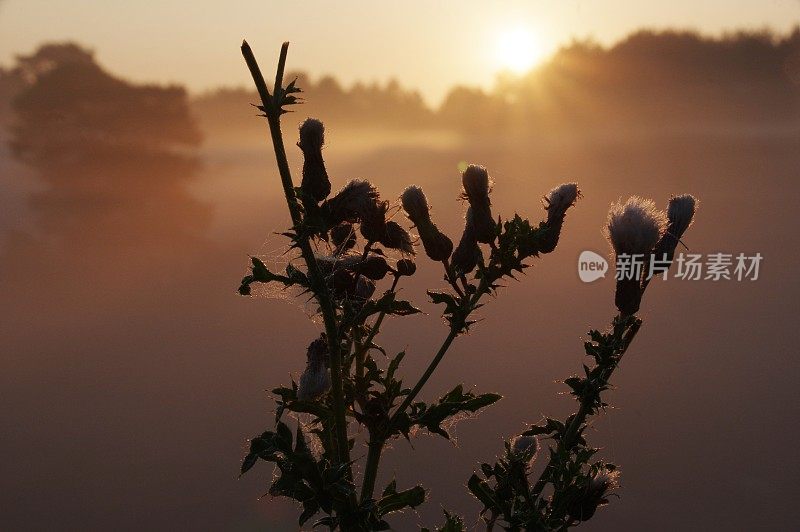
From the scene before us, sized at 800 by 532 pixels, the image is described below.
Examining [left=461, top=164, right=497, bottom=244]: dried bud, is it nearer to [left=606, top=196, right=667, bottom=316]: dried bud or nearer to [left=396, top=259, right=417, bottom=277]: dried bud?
[left=396, top=259, right=417, bottom=277]: dried bud

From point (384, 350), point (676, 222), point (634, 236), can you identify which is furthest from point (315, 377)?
point (676, 222)

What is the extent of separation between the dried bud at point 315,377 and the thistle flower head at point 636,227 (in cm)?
101

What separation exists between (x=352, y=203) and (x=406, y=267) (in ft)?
1.00

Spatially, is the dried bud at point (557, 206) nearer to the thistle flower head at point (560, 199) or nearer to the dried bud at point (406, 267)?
the thistle flower head at point (560, 199)

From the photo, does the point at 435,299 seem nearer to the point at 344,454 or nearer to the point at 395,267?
the point at 395,267

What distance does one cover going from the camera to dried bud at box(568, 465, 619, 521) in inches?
108

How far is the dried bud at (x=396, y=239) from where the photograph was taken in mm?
2650

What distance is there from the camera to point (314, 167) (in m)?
2.47

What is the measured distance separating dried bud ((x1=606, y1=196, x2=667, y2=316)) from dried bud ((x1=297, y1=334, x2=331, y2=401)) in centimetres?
96

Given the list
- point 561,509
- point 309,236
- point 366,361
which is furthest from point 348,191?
point 561,509

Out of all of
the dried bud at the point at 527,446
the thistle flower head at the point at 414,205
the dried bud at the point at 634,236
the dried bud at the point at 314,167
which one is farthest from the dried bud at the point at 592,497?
the dried bud at the point at 314,167

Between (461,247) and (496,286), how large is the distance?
170mm

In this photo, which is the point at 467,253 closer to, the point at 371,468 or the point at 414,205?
the point at 414,205

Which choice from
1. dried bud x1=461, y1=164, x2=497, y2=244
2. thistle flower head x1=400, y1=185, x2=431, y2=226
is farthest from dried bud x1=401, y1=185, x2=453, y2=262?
dried bud x1=461, y1=164, x2=497, y2=244
